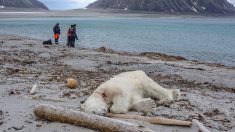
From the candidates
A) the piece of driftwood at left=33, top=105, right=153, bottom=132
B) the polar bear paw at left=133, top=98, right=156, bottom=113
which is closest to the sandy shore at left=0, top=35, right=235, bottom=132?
the piece of driftwood at left=33, top=105, right=153, bottom=132

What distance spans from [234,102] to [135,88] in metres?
A: 2.86

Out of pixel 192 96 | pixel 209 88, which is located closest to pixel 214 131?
pixel 192 96

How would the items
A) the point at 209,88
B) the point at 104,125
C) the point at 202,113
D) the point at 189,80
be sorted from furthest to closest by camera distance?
the point at 189,80
the point at 209,88
the point at 202,113
the point at 104,125

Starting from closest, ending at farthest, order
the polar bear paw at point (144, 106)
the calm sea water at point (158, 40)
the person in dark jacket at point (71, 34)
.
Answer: the polar bear paw at point (144, 106), the person in dark jacket at point (71, 34), the calm sea water at point (158, 40)

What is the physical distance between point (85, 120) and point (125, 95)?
4.47 ft

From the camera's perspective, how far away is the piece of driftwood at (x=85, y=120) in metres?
5.92

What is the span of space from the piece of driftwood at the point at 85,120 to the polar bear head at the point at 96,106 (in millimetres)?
287

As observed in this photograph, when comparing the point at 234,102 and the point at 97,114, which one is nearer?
the point at 97,114

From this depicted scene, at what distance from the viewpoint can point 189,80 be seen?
13969 mm

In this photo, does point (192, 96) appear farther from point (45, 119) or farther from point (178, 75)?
point (178, 75)

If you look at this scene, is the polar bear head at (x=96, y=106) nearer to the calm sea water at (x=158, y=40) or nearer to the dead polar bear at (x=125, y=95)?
the dead polar bear at (x=125, y=95)

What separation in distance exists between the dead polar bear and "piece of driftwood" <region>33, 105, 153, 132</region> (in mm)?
294

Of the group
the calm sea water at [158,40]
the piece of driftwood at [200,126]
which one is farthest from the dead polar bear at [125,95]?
the calm sea water at [158,40]

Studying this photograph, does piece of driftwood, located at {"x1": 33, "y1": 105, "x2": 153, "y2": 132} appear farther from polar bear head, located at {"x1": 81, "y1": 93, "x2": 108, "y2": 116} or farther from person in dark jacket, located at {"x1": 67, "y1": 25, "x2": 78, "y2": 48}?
person in dark jacket, located at {"x1": 67, "y1": 25, "x2": 78, "y2": 48}
